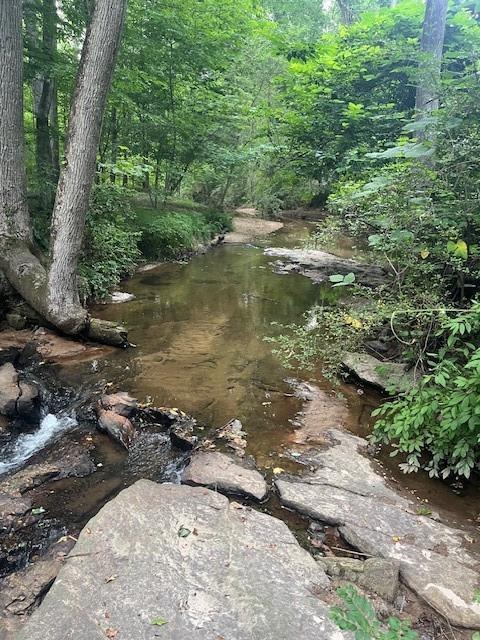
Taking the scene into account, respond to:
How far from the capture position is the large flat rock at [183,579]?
2.23m

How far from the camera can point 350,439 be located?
176 inches

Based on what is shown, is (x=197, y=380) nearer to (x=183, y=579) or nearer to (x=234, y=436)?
(x=234, y=436)

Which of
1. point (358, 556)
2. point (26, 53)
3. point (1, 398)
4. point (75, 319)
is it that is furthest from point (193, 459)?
point (26, 53)

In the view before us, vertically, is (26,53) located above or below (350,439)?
above

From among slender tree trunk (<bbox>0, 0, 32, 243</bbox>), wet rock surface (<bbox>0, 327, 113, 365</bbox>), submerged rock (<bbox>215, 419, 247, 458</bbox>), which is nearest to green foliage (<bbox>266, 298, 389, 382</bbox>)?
submerged rock (<bbox>215, 419, 247, 458</bbox>)

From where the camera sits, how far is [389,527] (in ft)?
10.6

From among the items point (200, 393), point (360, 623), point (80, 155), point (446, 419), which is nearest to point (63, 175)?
point (80, 155)

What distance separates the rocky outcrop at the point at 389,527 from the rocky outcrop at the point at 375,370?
4.00 feet

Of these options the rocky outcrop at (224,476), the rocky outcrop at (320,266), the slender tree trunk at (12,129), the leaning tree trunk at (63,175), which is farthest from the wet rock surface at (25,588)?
the rocky outcrop at (320,266)

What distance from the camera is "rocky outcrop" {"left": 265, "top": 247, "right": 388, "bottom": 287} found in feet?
28.1

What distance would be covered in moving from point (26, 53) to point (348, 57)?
20.3ft

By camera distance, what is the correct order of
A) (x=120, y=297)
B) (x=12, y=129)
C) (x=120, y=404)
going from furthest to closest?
(x=120, y=297)
(x=12, y=129)
(x=120, y=404)

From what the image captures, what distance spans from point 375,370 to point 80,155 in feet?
16.4

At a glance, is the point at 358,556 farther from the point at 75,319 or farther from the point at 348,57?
the point at 348,57
